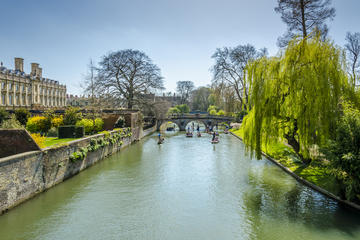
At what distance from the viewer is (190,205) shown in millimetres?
9641

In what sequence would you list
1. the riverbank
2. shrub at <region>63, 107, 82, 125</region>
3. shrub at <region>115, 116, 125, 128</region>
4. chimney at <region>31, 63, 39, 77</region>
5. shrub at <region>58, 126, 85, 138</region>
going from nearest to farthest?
the riverbank < shrub at <region>58, 126, 85, 138</region> < shrub at <region>63, 107, 82, 125</region> < shrub at <region>115, 116, 125, 128</region> < chimney at <region>31, 63, 39, 77</region>

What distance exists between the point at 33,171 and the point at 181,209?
5.87 m

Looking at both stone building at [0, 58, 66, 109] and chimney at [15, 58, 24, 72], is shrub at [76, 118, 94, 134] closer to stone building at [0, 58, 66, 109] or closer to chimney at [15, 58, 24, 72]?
stone building at [0, 58, 66, 109]

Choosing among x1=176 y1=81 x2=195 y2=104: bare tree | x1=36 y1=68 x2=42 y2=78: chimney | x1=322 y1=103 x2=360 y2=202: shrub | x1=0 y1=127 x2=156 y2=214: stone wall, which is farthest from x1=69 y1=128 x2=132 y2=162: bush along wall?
x1=176 y1=81 x2=195 y2=104: bare tree

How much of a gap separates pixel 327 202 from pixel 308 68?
545cm

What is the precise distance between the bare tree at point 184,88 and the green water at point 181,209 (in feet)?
221

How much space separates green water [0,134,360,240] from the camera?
7559mm

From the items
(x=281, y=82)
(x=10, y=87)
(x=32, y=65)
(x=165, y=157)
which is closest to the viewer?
(x=281, y=82)

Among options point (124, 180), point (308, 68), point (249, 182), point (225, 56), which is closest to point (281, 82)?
point (308, 68)

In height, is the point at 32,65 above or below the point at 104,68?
above

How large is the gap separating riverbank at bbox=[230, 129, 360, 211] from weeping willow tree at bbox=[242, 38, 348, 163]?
1.06 metres

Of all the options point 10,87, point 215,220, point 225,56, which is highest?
point 225,56

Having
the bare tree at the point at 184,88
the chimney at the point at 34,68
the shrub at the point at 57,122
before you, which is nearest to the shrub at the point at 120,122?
the shrub at the point at 57,122

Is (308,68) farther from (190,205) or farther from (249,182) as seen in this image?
(190,205)
